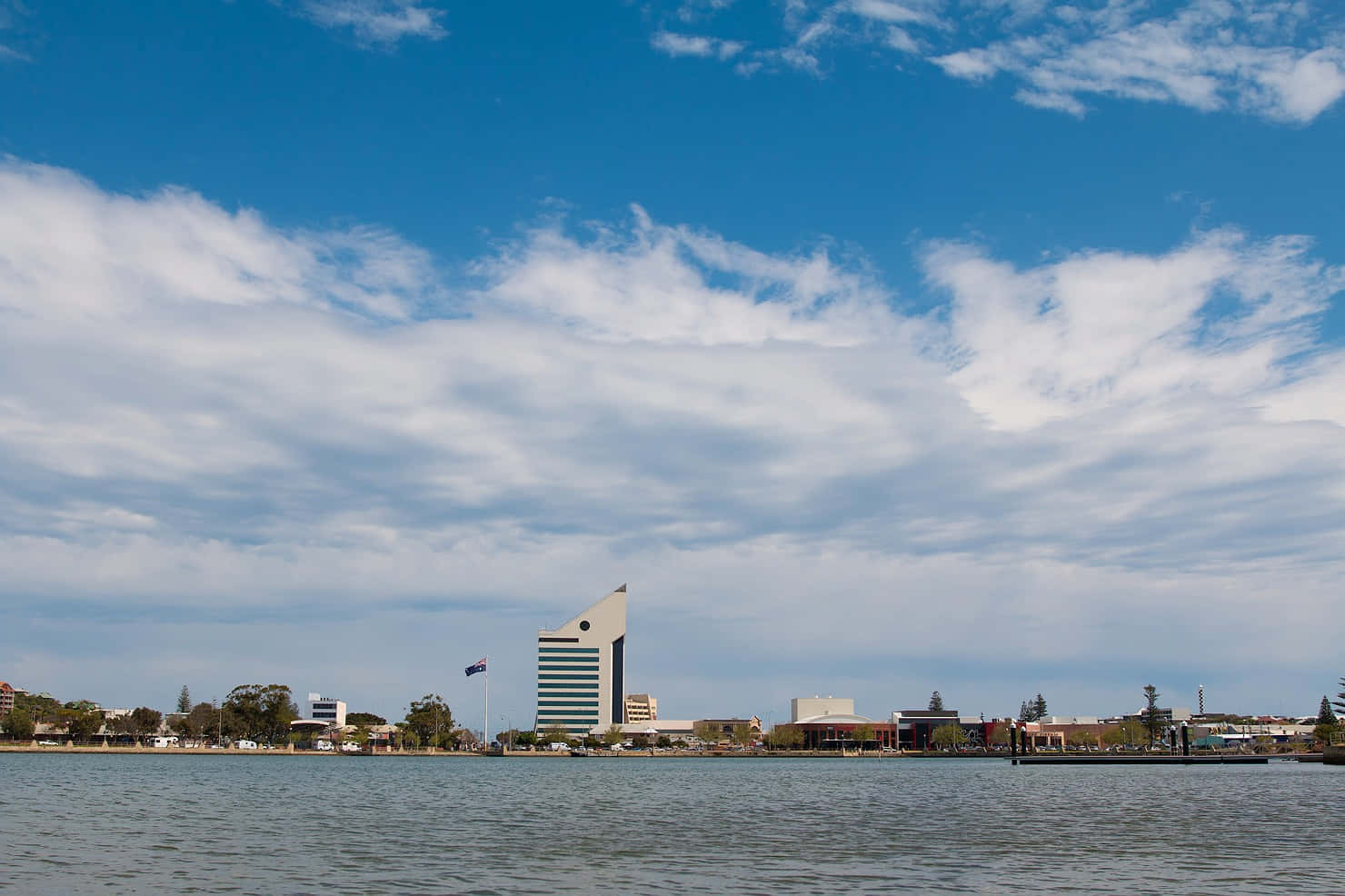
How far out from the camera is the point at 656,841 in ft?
147

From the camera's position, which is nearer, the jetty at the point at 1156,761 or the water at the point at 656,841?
the water at the point at 656,841

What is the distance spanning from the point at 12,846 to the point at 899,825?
36.1 m

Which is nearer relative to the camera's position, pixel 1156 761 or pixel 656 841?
pixel 656 841

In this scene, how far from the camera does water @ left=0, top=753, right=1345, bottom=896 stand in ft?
106

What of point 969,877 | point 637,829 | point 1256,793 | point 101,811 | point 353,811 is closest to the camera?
point 969,877

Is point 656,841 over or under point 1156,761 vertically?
over

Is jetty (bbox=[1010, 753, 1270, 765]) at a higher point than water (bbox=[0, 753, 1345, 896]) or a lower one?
lower

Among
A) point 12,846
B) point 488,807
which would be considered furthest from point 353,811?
point 12,846

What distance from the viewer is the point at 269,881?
31.7m

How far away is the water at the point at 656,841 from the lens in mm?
32375

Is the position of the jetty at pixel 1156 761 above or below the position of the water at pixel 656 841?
below

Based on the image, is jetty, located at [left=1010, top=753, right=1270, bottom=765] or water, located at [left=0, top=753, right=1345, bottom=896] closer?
water, located at [left=0, top=753, right=1345, bottom=896]

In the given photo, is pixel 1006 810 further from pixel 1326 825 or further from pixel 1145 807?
pixel 1326 825

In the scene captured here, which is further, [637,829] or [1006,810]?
[1006,810]
